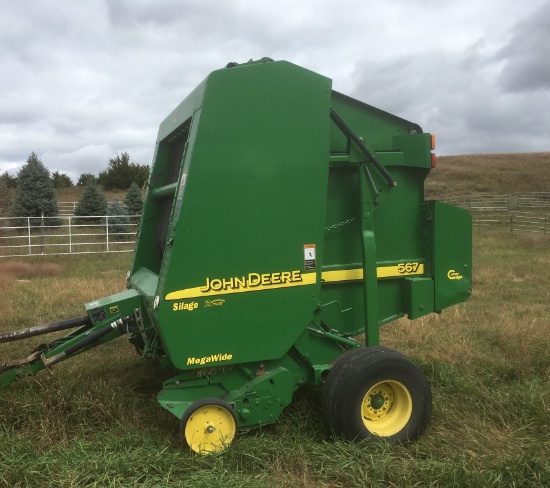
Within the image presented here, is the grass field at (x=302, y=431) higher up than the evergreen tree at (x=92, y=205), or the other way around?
the evergreen tree at (x=92, y=205)

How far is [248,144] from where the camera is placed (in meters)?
3.52

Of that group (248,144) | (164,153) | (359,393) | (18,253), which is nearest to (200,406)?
(359,393)

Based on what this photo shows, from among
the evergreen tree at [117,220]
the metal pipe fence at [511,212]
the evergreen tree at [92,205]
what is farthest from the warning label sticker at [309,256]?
the evergreen tree at [92,205]

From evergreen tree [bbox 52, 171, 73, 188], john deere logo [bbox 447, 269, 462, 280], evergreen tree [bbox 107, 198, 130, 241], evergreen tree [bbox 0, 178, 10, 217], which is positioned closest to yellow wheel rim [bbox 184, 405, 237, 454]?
john deere logo [bbox 447, 269, 462, 280]

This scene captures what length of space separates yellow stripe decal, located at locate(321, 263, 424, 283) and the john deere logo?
0.76 ft

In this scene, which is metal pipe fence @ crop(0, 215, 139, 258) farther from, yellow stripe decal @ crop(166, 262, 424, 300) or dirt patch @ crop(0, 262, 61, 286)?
yellow stripe decal @ crop(166, 262, 424, 300)

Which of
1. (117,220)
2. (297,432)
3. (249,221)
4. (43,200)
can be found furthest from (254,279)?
(43,200)

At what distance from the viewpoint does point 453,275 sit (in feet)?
14.8

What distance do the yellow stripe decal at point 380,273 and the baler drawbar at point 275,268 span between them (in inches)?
0.5

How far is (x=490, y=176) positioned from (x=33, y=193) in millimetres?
32009

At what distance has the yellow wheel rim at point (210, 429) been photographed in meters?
3.36

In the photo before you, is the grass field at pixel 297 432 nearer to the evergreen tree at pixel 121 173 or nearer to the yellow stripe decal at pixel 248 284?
the yellow stripe decal at pixel 248 284

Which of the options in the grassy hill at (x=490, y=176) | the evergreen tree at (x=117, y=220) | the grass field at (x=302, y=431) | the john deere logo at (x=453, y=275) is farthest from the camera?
the grassy hill at (x=490, y=176)

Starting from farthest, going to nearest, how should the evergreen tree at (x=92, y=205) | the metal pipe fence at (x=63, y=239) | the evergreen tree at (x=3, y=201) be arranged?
the evergreen tree at (x=92, y=205), the evergreen tree at (x=3, y=201), the metal pipe fence at (x=63, y=239)
